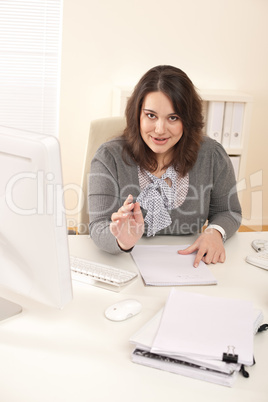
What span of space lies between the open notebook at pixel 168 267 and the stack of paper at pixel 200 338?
14 cm

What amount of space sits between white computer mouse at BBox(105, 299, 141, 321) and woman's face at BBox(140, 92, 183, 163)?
70cm

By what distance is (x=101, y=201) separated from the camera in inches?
74.1

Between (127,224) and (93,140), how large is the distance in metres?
0.61

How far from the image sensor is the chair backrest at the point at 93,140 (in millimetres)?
2129

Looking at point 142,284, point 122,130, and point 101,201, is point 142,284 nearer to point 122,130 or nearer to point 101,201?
point 101,201

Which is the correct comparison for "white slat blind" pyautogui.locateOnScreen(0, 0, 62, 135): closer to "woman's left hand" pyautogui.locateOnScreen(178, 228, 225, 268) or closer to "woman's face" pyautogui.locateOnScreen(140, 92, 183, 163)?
"woman's face" pyautogui.locateOnScreen(140, 92, 183, 163)

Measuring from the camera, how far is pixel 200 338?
48.3 inches

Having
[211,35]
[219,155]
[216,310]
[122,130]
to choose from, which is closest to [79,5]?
[211,35]

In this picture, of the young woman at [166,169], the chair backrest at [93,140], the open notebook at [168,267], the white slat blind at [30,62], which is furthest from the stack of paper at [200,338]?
the white slat blind at [30,62]

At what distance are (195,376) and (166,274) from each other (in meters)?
0.50

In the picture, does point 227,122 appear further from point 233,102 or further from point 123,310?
point 123,310

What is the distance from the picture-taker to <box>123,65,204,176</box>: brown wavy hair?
1.94m

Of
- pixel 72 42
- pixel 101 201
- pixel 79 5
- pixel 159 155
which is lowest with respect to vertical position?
pixel 101 201

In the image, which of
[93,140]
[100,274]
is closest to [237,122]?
[93,140]
